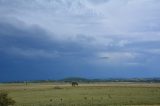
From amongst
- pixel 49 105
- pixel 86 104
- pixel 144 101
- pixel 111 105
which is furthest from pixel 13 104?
pixel 144 101

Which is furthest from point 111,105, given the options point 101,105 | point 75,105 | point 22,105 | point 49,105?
point 22,105

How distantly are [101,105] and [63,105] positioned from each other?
5912mm

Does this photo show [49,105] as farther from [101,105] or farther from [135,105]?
[135,105]

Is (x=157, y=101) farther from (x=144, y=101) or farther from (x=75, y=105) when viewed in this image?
(x=75, y=105)

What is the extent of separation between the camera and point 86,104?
197ft

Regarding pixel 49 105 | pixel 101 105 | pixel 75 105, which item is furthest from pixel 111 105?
pixel 49 105

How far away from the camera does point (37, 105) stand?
58.5 meters

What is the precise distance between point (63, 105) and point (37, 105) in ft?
13.1

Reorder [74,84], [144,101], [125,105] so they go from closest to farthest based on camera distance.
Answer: [125,105] < [144,101] < [74,84]

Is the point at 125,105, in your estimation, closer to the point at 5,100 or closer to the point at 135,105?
the point at 135,105

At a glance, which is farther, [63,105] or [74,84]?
[74,84]

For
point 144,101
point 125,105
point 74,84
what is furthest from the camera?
point 74,84

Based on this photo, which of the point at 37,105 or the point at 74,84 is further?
the point at 74,84

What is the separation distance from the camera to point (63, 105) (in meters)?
58.0
